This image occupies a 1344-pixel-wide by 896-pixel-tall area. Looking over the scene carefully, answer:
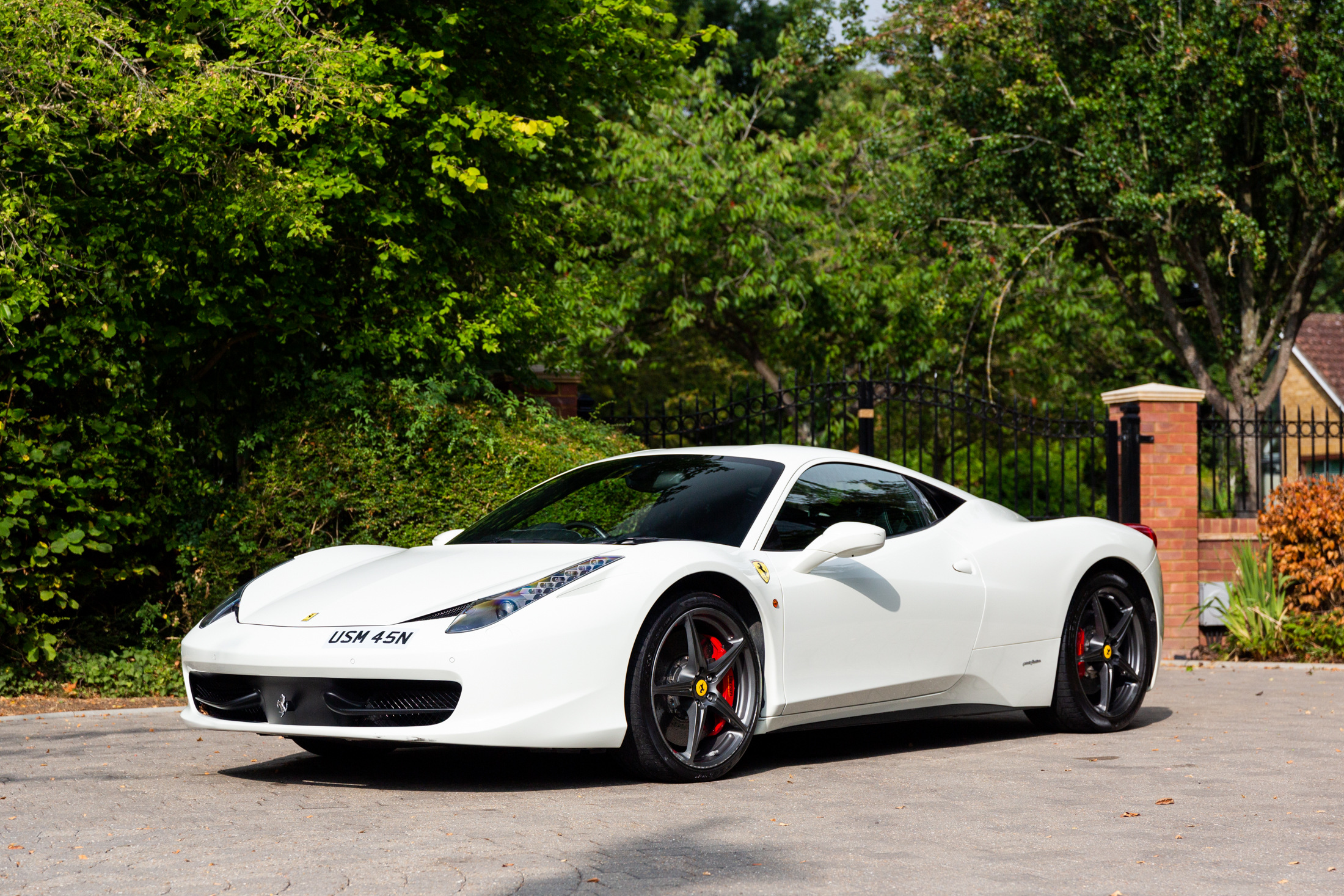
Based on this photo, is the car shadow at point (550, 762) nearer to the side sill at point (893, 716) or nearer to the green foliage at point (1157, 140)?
the side sill at point (893, 716)

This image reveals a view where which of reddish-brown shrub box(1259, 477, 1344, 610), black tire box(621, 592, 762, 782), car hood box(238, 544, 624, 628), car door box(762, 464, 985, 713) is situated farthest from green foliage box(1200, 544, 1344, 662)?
car hood box(238, 544, 624, 628)

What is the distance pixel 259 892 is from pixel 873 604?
A: 10.6 ft

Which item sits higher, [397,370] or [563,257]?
[563,257]

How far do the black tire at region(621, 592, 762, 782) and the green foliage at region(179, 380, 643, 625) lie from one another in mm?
3586

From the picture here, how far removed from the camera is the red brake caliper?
18.8 feet

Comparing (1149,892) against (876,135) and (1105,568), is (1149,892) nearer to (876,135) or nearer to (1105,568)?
(1105,568)

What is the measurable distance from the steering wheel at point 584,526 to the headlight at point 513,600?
56 centimetres

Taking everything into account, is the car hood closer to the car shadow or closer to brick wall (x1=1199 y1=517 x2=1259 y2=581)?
the car shadow

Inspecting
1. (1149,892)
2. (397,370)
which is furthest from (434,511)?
(1149,892)

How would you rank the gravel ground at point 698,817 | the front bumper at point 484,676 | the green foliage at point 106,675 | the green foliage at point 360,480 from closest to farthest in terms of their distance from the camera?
1. the gravel ground at point 698,817
2. the front bumper at point 484,676
3. the green foliage at point 106,675
4. the green foliage at point 360,480

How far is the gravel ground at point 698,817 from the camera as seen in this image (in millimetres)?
4039

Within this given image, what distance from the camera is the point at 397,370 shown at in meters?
9.98

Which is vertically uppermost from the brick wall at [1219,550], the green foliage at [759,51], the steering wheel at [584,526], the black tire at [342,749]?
the green foliage at [759,51]

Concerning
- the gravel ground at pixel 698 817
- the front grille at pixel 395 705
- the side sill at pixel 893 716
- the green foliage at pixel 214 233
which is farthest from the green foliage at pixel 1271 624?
the front grille at pixel 395 705
